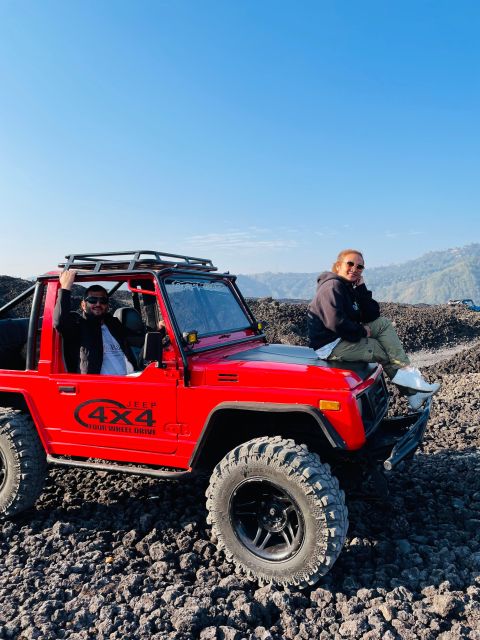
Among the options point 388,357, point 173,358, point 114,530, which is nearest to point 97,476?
point 114,530

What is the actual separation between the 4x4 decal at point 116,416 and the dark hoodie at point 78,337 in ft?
1.12

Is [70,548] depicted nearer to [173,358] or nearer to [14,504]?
[14,504]

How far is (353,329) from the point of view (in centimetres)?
387

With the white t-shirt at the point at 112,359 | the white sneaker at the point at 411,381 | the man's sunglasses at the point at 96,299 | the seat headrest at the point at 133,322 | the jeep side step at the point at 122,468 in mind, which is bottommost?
the jeep side step at the point at 122,468

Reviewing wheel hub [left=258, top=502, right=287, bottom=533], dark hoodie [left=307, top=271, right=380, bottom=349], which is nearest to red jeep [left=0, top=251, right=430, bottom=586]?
wheel hub [left=258, top=502, right=287, bottom=533]

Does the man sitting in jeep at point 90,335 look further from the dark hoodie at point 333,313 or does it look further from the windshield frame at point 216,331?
the dark hoodie at point 333,313

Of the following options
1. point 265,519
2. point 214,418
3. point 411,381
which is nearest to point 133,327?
point 214,418

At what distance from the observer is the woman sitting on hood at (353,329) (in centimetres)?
392

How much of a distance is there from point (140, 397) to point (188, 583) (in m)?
1.41

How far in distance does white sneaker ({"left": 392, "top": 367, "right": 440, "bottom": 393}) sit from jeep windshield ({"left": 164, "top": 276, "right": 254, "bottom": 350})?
4.95 feet

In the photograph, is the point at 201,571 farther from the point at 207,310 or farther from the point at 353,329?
the point at 353,329

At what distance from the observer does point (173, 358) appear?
11.5 ft

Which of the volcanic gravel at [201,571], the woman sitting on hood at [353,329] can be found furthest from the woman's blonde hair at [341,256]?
the volcanic gravel at [201,571]

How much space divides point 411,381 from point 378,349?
410 millimetres
